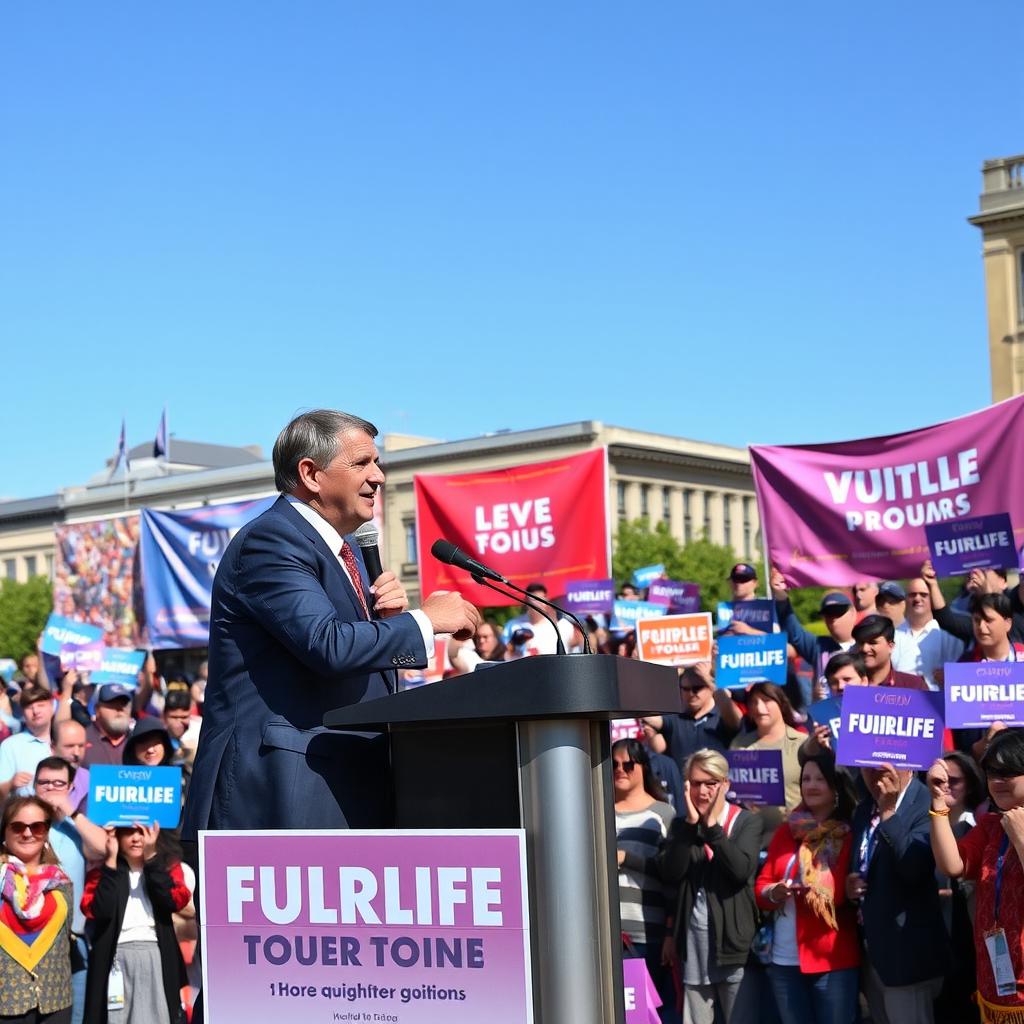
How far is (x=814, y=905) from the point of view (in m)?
6.83

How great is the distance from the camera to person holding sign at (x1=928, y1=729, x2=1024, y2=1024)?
530 centimetres

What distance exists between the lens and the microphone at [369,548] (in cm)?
378

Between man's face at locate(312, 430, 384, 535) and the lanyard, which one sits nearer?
man's face at locate(312, 430, 384, 535)

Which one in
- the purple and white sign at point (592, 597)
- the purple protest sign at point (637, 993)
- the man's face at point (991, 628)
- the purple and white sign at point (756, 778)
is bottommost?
the purple protest sign at point (637, 993)

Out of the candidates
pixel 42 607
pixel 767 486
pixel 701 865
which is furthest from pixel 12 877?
pixel 42 607

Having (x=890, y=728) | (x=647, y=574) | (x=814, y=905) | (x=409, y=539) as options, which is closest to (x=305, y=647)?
(x=890, y=728)

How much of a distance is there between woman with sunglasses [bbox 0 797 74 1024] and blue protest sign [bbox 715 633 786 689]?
399 centimetres

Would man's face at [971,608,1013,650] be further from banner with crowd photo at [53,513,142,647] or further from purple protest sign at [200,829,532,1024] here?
banner with crowd photo at [53,513,142,647]

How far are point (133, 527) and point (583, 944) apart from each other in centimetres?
1903

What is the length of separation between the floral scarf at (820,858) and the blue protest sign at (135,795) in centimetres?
299

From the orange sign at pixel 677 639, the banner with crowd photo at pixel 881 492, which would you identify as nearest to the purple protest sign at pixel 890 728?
the banner with crowd photo at pixel 881 492

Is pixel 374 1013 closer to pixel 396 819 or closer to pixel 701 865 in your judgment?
pixel 396 819

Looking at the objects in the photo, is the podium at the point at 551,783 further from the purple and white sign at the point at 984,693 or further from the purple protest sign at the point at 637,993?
the purple and white sign at the point at 984,693

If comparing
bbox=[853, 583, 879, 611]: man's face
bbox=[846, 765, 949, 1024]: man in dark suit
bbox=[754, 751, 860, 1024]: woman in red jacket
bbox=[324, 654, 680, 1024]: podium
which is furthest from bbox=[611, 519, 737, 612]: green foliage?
bbox=[324, 654, 680, 1024]: podium
